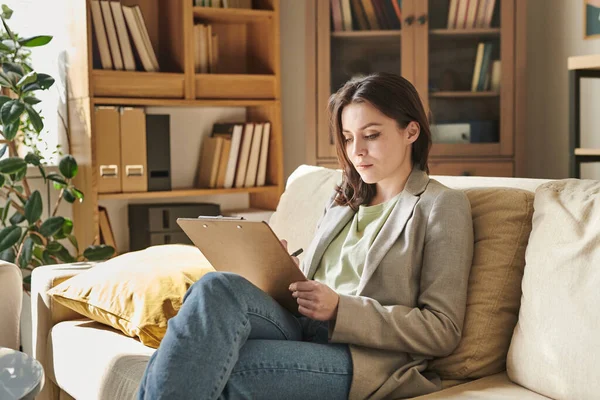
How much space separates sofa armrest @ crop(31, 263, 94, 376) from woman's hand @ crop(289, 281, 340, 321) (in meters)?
0.99

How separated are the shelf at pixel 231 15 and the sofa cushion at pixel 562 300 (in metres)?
2.15

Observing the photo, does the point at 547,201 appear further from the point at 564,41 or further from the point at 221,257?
the point at 564,41

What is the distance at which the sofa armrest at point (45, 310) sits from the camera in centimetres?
230

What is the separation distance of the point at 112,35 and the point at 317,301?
2.11 metres

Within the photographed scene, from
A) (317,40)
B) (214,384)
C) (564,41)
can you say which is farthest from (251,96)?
(214,384)

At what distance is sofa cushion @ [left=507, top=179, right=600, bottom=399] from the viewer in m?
1.39

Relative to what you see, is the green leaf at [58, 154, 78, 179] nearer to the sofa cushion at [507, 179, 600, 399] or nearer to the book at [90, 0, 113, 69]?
the book at [90, 0, 113, 69]

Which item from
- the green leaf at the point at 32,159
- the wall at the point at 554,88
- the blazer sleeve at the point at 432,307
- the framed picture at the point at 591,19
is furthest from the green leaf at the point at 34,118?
the framed picture at the point at 591,19

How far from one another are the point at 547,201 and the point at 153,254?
1.13 metres

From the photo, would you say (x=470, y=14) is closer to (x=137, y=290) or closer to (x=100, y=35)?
(x=100, y=35)

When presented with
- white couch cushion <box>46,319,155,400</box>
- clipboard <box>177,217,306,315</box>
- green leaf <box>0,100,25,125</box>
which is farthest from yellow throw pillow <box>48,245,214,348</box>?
green leaf <box>0,100,25,125</box>

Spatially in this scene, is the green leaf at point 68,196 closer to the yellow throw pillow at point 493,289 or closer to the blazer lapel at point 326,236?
the blazer lapel at point 326,236

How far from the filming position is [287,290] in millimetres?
1666

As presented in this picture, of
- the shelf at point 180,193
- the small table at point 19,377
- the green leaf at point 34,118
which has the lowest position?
the small table at point 19,377
